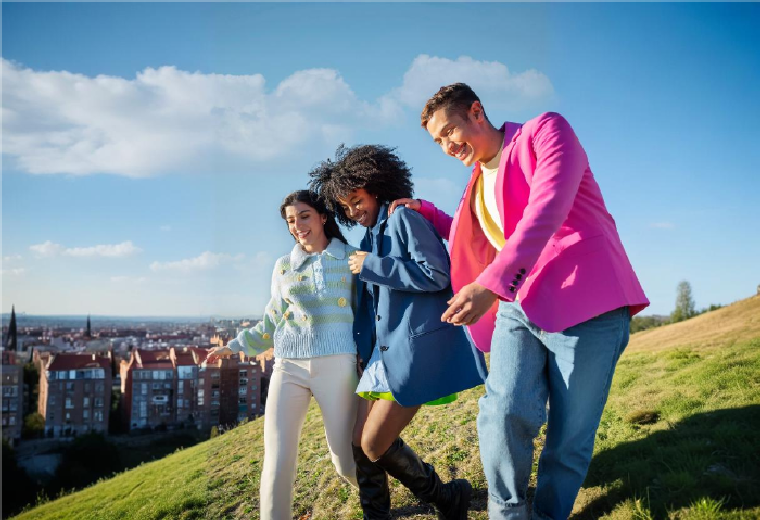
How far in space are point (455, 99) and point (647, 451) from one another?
7.73 ft

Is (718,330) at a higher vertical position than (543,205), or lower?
lower

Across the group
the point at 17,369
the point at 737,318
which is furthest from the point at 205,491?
the point at 17,369

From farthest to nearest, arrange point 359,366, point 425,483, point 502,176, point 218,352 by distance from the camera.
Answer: point 218,352 < point 359,366 < point 425,483 < point 502,176

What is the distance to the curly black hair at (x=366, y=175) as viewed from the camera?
312 centimetres

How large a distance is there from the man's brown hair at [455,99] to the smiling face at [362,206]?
89cm

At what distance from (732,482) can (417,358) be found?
151 centimetres

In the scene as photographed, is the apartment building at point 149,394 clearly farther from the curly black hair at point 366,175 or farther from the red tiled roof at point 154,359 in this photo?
the curly black hair at point 366,175

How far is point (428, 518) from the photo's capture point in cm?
331

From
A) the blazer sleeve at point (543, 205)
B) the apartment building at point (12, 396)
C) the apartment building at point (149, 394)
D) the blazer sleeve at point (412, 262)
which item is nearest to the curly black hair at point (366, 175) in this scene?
the blazer sleeve at point (412, 262)

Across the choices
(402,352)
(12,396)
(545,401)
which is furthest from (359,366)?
(12,396)

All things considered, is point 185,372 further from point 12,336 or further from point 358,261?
point 358,261

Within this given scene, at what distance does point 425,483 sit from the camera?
9.75 feet

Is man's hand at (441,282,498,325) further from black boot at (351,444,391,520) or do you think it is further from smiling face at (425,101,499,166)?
black boot at (351,444,391,520)

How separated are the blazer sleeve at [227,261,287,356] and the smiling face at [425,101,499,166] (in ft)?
4.75
